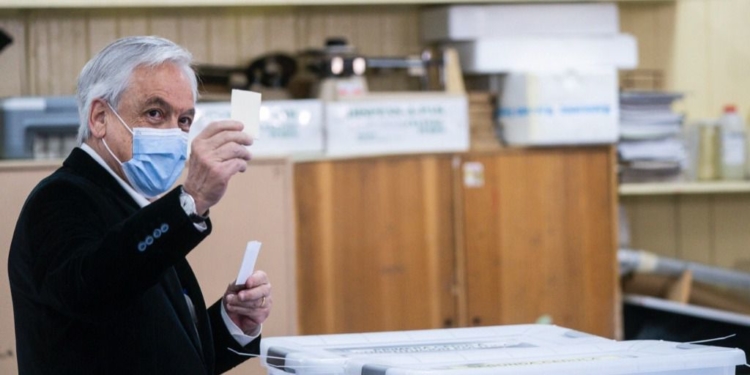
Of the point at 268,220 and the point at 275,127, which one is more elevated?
the point at 275,127

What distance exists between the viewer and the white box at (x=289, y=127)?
3.34 m

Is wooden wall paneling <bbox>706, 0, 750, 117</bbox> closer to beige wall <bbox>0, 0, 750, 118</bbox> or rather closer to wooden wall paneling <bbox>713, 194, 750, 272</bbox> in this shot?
beige wall <bbox>0, 0, 750, 118</bbox>

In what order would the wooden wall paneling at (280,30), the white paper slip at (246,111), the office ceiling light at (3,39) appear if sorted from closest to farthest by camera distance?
the white paper slip at (246,111) → the office ceiling light at (3,39) → the wooden wall paneling at (280,30)

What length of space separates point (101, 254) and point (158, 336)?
21 cm

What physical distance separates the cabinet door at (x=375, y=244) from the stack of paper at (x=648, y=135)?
0.69m

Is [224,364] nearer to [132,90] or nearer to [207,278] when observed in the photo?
[132,90]

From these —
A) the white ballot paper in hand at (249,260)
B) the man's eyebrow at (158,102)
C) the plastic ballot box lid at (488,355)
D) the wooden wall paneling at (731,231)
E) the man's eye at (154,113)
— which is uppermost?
the man's eyebrow at (158,102)

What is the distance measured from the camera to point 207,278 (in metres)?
2.82

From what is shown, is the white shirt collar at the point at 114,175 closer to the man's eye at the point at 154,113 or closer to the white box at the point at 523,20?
the man's eye at the point at 154,113

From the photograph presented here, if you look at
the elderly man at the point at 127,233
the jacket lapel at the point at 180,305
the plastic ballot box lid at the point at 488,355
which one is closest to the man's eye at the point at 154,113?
the elderly man at the point at 127,233

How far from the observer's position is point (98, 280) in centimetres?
134

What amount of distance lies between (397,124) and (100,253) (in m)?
2.17

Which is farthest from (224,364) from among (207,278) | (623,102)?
(623,102)

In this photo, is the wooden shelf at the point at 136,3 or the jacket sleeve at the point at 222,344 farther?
the wooden shelf at the point at 136,3
